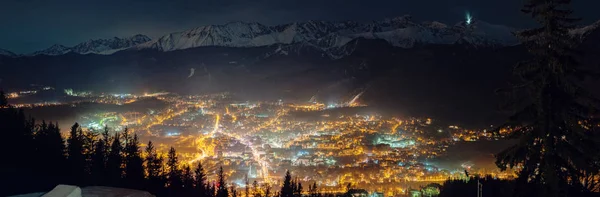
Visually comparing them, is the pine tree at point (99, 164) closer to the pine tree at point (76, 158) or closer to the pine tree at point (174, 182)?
the pine tree at point (76, 158)

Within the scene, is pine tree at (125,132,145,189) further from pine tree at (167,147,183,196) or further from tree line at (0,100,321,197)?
pine tree at (167,147,183,196)

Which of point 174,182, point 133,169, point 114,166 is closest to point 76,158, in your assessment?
point 114,166

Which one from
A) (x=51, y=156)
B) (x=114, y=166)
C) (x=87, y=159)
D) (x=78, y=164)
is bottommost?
(x=114, y=166)

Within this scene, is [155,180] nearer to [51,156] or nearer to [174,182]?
[174,182]

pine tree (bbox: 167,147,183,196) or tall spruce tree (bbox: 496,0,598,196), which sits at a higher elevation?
tall spruce tree (bbox: 496,0,598,196)

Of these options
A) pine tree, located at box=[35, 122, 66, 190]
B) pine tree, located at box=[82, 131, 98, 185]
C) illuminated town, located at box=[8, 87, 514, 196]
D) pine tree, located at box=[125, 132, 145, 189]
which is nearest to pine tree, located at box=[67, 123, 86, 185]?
pine tree, located at box=[82, 131, 98, 185]

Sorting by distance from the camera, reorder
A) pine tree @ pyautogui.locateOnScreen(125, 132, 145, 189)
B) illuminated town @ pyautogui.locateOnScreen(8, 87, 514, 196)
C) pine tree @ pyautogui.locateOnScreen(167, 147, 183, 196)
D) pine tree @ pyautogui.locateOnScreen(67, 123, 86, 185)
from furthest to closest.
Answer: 1. illuminated town @ pyautogui.locateOnScreen(8, 87, 514, 196)
2. pine tree @ pyautogui.locateOnScreen(167, 147, 183, 196)
3. pine tree @ pyautogui.locateOnScreen(125, 132, 145, 189)
4. pine tree @ pyautogui.locateOnScreen(67, 123, 86, 185)
